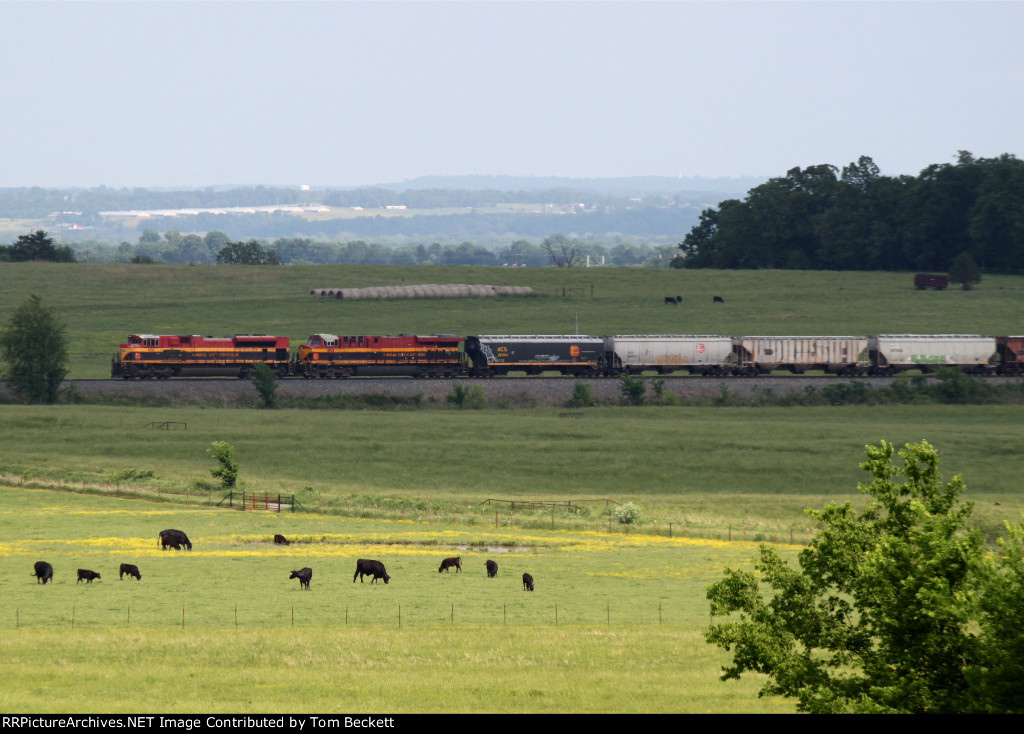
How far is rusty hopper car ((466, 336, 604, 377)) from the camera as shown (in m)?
94.6

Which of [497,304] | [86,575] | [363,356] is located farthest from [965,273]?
[86,575]

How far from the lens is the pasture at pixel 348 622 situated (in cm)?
2388

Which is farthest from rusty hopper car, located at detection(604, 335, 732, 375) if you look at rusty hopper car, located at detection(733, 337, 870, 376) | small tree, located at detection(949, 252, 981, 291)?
small tree, located at detection(949, 252, 981, 291)

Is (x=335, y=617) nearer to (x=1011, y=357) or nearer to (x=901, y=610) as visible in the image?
(x=901, y=610)

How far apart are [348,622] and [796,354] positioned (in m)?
72.4

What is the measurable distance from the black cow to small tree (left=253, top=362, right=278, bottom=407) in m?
41.0

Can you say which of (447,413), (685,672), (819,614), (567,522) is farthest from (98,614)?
(447,413)

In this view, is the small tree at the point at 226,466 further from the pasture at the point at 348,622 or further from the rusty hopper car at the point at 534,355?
the rusty hopper car at the point at 534,355

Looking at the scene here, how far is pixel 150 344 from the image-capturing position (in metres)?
91.6

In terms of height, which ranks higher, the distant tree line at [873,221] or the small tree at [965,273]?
the distant tree line at [873,221]

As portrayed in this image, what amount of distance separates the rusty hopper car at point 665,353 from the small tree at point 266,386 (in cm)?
3011

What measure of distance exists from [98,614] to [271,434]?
41.4 m

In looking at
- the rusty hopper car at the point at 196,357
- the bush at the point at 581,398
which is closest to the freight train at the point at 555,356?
the rusty hopper car at the point at 196,357

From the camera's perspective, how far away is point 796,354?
96812 millimetres
